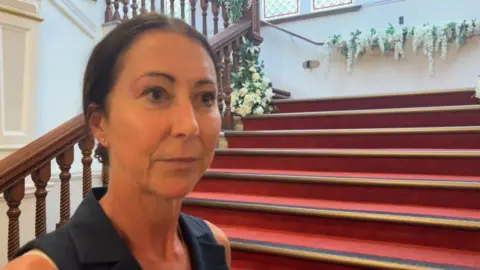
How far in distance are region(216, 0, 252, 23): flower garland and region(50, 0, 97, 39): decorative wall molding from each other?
1.09 m

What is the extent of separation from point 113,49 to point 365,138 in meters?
2.18

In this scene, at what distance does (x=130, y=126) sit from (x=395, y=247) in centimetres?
153

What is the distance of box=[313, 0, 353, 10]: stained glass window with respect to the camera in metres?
4.53

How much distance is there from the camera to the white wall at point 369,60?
3.90m

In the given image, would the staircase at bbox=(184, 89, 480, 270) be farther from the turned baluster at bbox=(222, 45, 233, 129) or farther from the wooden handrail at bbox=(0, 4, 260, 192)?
the wooden handrail at bbox=(0, 4, 260, 192)

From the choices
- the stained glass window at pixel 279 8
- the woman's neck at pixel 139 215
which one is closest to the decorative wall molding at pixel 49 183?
the woman's neck at pixel 139 215

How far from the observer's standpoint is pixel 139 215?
0.67m

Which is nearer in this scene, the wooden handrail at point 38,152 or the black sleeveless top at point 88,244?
the black sleeveless top at point 88,244

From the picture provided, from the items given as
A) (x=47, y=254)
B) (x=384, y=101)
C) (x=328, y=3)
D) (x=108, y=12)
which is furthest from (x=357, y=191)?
(x=328, y=3)

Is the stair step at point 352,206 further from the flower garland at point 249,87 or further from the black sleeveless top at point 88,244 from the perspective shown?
the black sleeveless top at point 88,244

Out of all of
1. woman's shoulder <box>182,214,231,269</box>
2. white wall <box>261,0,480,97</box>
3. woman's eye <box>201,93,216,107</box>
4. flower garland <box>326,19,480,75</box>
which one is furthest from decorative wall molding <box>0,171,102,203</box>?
flower garland <box>326,19,480,75</box>

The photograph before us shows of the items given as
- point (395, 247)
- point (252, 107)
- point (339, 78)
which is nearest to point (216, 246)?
point (395, 247)

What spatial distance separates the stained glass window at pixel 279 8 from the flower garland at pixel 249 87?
5.17 ft

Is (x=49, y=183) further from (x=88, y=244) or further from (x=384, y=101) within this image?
(x=384, y=101)
